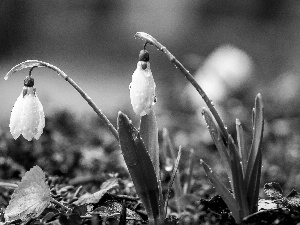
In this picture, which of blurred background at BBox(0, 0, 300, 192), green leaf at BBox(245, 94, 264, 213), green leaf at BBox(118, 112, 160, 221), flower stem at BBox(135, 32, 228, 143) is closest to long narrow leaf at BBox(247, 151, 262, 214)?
green leaf at BBox(245, 94, 264, 213)

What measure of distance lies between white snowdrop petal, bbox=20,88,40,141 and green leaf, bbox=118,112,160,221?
31 cm

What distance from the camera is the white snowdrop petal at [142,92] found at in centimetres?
172

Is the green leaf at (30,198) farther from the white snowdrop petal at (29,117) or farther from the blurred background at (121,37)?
the blurred background at (121,37)

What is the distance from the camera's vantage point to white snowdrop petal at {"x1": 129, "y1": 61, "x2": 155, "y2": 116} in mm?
1718

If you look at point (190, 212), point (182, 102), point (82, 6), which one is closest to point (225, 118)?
point (182, 102)

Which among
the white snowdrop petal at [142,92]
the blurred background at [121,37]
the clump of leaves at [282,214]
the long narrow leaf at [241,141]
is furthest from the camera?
the blurred background at [121,37]

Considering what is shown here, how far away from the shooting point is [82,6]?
10.7 m

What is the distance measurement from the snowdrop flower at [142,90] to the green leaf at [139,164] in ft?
0.21

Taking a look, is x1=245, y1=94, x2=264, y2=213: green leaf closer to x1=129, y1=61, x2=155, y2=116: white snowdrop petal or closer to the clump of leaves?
the clump of leaves

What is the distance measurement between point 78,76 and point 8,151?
7186 mm

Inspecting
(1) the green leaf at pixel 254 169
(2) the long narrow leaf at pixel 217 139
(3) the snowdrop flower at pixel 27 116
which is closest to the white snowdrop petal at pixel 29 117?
(3) the snowdrop flower at pixel 27 116

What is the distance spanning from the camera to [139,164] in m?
1.71

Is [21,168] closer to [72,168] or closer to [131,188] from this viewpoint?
[72,168]

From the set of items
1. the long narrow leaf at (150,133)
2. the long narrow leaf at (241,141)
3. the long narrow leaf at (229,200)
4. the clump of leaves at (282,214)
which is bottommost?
the clump of leaves at (282,214)
